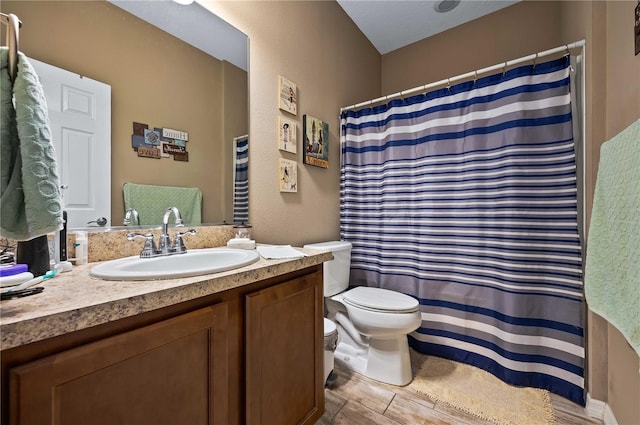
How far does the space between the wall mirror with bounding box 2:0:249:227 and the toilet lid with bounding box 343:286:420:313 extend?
2.72 ft

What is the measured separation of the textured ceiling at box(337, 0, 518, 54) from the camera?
2.18m

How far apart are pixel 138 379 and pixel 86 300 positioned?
0.74 feet

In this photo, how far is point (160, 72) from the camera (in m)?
1.18

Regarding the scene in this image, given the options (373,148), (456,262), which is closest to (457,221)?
(456,262)

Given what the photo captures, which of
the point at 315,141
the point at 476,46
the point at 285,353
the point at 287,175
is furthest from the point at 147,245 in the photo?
the point at 476,46

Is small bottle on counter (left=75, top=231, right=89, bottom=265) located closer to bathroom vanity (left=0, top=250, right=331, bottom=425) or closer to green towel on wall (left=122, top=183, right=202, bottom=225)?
bathroom vanity (left=0, top=250, right=331, bottom=425)

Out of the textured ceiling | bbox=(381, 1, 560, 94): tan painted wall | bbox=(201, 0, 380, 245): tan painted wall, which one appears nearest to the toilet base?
bbox=(201, 0, 380, 245): tan painted wall

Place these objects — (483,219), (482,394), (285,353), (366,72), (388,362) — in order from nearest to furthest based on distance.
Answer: (285,353)
(482,394)
(388,362)
(483,219)
(366,72)

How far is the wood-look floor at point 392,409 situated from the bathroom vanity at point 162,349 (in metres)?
0.33

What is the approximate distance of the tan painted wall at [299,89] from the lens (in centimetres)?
154

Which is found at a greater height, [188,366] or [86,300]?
[86,300]

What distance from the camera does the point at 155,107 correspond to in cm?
116

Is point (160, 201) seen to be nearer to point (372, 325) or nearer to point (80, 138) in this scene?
point (80, 138)

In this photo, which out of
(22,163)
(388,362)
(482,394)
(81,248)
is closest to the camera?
(22,163)
